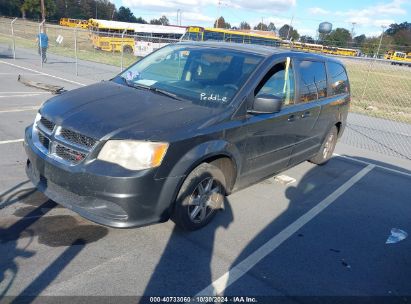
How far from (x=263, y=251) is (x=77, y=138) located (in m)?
2.02

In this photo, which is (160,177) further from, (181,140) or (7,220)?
(7,220)

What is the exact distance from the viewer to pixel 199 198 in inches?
146

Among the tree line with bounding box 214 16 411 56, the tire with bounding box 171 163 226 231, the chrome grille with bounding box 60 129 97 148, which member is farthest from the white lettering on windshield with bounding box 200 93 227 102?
the tree line with bounding box 214 16 411 56

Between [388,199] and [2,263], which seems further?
[388,199]

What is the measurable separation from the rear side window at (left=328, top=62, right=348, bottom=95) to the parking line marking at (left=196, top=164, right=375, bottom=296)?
1.69 metres

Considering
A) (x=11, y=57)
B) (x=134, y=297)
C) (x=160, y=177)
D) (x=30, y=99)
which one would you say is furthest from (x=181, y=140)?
(x=11, y=57)

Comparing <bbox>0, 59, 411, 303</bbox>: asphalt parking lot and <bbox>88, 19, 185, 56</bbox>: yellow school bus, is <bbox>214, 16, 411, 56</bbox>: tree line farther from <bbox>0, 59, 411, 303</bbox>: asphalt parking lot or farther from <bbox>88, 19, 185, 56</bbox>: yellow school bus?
<bbox>0, 59, 411, 303</bbox>: asphalt parking lot

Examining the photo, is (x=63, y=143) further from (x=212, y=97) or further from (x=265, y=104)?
(x=265, y=104)

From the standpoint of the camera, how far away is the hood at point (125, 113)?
318 cm

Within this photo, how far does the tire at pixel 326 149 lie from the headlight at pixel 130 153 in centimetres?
386

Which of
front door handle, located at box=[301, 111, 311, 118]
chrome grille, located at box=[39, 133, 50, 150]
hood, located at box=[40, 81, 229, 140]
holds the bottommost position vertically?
chrome grille, located at box=[39, 133, 50, 150]

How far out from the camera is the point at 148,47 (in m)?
30.6

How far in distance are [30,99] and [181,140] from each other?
7331 millimetres

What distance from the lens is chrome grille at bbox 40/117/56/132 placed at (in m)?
3.47
